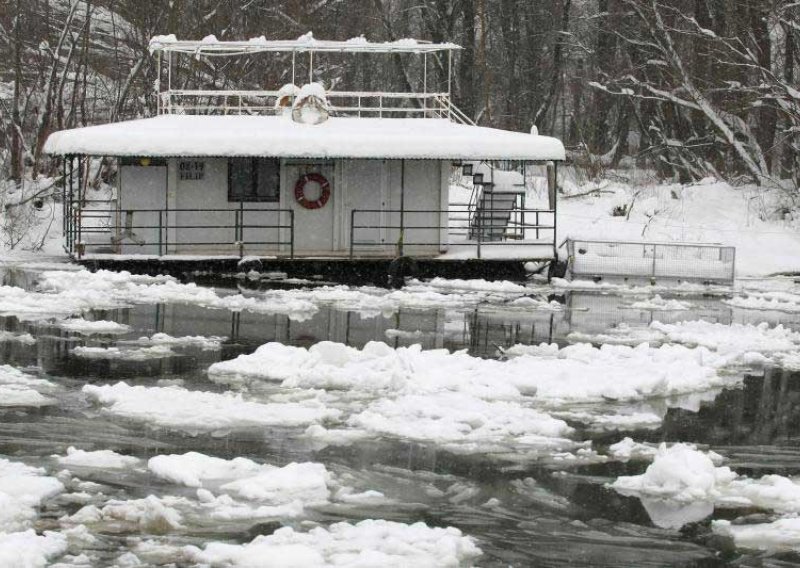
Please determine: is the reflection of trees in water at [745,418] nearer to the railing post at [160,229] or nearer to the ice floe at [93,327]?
the ice floe at [93,327]

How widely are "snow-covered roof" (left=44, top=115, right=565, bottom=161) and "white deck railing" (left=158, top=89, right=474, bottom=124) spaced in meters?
0.80

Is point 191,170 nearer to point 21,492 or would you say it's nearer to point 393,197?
point 393,197

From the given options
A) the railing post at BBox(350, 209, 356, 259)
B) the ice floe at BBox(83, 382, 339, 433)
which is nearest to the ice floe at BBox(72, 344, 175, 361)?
the ice floe at BBox(83, 382, 339, 433)

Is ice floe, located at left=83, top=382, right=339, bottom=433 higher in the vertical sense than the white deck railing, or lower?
lower

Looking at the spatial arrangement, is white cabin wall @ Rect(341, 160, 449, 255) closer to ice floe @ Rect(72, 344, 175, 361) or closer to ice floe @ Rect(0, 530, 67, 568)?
ice floe @ Rect(72, 344, 175, 361)

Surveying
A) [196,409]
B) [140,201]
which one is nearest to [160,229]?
[140,201]

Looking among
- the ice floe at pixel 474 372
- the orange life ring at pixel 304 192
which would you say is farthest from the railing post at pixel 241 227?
the ice floe at pixel 474 372

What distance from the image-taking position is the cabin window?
3017 centimetres

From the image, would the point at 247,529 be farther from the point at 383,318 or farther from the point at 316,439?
the point at 383,318

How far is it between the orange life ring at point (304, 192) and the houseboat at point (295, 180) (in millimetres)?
27

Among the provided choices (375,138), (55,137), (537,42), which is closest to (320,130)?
(375,138)

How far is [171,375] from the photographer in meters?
15.7

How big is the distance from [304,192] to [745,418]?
17.3 m

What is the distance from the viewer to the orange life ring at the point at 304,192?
3016 centimetres
